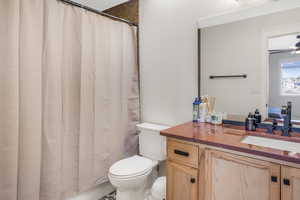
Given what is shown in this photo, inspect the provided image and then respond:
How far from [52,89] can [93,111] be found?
0.45 m

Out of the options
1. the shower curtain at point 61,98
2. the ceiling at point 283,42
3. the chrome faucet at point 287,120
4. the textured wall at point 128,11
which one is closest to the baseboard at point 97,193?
the shower curtain at point 61,98

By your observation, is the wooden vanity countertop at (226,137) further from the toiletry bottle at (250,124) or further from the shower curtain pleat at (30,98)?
the shower curtain pleat at (30,98)

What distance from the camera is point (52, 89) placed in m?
1.55

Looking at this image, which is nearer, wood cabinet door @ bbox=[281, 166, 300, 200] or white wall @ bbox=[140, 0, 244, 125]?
wood cabinet door @ bbox=[281, 166, 300, 200]

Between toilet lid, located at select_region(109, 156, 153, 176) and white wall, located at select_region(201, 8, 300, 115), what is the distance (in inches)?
35.4

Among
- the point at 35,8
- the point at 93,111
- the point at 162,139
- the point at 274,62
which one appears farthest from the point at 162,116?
the point at 35,8

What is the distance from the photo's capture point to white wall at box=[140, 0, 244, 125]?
1.85 m

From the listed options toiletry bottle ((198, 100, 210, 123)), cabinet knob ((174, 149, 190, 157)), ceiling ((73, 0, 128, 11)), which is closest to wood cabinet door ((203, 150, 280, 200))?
cabinet knob ((174, 149, 190, 157))

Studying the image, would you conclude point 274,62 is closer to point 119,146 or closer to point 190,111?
point 190,111

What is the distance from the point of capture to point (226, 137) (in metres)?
1.25

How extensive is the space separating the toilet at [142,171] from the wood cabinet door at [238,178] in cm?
65

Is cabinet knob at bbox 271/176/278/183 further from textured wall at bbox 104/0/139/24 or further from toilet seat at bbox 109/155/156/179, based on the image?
textured wall at bbox 104/0/139/24

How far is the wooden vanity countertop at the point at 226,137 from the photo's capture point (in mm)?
958

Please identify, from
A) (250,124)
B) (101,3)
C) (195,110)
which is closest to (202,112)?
(195,110)
